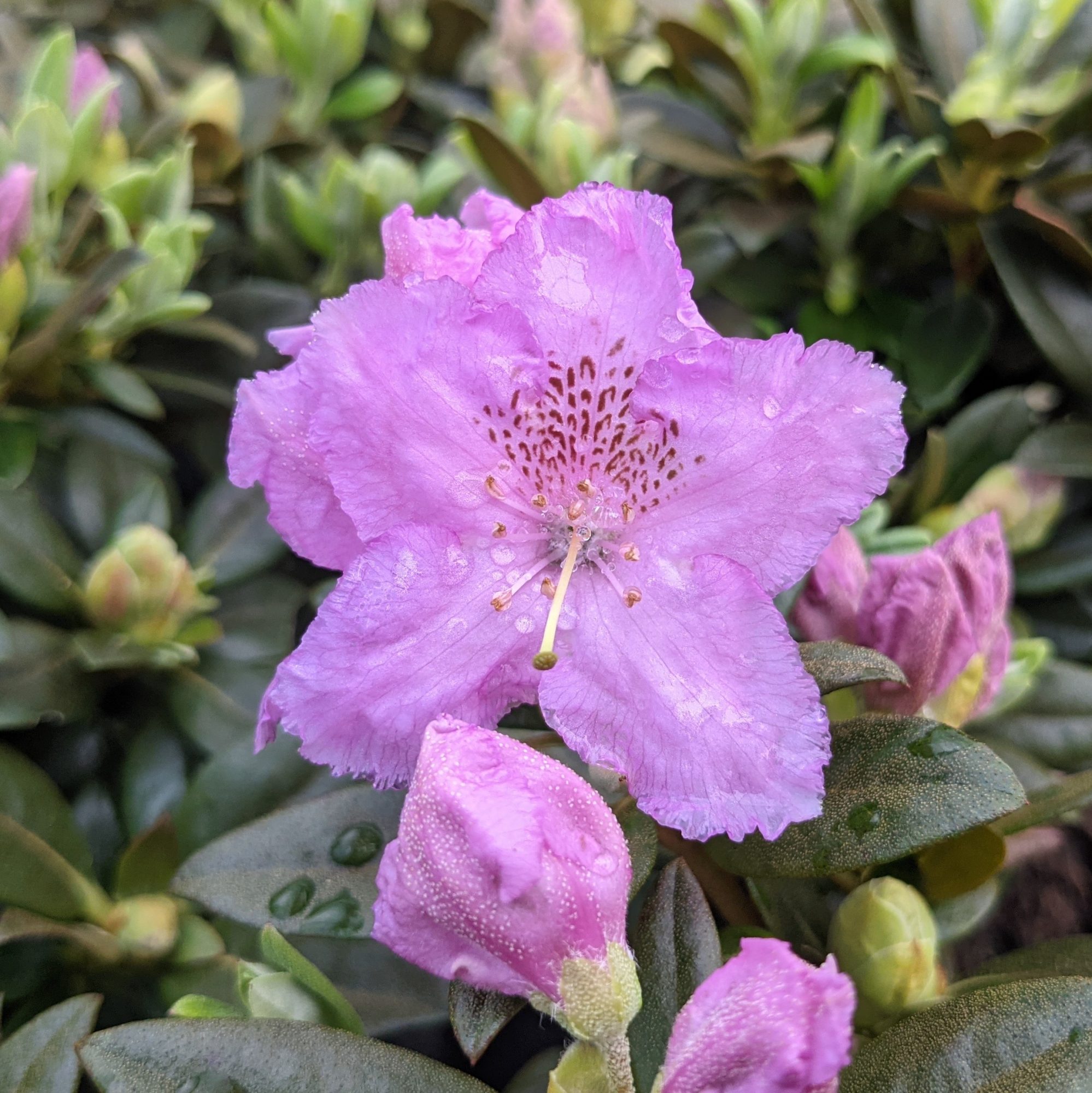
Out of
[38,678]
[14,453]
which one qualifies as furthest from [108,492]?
[38,678]

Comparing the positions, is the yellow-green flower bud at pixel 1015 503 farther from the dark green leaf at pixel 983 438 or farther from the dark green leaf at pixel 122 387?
the dark green leaf at pixel 122 387

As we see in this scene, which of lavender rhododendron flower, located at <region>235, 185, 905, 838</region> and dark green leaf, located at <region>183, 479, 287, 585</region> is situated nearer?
lavender rhododendron flower, located at <region>235, 185, 905, 838</region>

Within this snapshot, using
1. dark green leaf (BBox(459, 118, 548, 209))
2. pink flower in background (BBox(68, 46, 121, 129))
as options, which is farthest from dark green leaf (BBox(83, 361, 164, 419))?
dark green leaf (BBox(459, 118, 548, 209))

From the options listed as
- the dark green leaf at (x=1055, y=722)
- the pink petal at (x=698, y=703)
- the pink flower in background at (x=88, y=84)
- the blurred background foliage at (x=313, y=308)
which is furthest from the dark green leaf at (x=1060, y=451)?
the pink flower in background at (x=88, y=84)

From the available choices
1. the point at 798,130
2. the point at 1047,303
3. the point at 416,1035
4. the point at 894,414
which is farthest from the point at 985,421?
the point at 416,1035

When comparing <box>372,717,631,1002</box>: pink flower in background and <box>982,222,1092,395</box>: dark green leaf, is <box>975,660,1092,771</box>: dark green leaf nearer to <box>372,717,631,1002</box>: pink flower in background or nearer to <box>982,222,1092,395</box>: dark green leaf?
<box>982,222,1092,395</box>: dark green leaf

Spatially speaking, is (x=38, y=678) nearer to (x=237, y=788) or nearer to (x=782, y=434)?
(x=237, y=788)

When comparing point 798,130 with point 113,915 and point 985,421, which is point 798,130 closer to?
point 985,421
